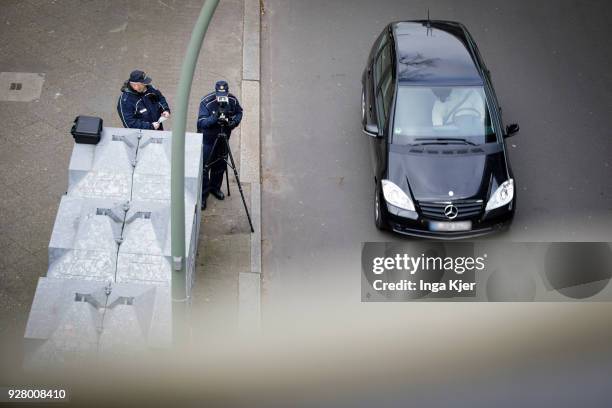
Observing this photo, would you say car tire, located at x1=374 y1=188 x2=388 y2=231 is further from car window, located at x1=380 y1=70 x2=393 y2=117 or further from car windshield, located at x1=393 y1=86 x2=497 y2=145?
car window, located at x1=380 y1=70 x2=393 y2=117

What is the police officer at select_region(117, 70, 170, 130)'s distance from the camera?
35.0ft

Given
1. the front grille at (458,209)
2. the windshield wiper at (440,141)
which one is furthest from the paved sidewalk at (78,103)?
the windshield wiper at (440,141)

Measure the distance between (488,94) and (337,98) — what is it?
2809mm

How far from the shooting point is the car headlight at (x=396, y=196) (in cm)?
1097

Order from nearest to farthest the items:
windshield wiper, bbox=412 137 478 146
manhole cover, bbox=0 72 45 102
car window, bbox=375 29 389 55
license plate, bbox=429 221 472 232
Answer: license plate, bbox=429 221 472 232 → windshield wiper, bbox=412 137 478 146 → car window, bbox=375 29 389 55 → manhole cover, bbox=0 72 45 102

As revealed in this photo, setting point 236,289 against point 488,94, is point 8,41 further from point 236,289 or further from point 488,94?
point 488,94

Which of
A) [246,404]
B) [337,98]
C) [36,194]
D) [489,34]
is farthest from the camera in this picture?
[489,34]

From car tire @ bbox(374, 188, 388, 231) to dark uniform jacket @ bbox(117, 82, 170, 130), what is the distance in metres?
3.03

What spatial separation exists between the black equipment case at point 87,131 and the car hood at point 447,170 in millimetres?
3828

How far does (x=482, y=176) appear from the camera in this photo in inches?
436

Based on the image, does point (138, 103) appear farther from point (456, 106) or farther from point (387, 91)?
point (456, 106)

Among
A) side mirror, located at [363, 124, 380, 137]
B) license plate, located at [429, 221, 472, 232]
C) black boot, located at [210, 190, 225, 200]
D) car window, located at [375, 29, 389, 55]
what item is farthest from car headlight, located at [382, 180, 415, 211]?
car window, located at [375, 29, 389, 55]

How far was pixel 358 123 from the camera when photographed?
524 inches

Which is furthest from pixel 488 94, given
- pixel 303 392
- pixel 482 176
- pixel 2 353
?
pixel 2 353
